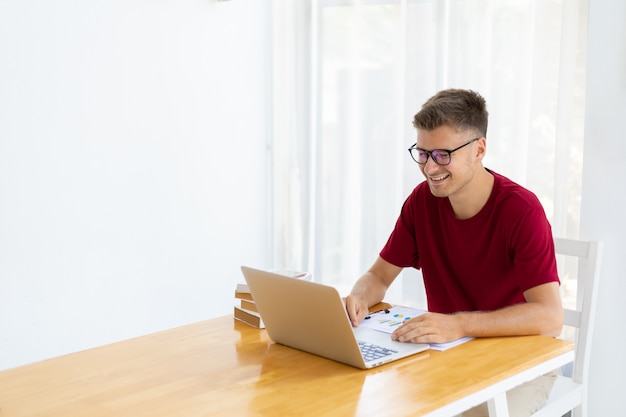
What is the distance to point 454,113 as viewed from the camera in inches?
89.0

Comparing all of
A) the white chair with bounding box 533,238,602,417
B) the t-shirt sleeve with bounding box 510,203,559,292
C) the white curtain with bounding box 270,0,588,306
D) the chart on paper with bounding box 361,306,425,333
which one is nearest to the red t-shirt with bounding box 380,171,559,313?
the t-shirt sleeve with bounding box 510,203,559,292

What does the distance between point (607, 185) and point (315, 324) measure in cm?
158

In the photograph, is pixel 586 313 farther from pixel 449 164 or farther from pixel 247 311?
pixel 247 311

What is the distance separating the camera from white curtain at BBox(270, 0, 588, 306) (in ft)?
10.1

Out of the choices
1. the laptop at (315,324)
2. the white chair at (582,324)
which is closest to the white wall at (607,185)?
the white chair at (582,324)

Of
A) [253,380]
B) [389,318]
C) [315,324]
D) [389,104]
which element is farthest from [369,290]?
[389,104]

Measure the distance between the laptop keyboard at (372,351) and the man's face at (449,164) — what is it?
62 centimetres

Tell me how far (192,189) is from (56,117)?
82 cm

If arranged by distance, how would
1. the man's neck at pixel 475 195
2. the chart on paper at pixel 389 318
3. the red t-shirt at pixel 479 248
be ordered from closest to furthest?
the chart on paper at pixel 389 318 → the red t-shirt at pixel 479 248 → the man's neck at pixel 475 195

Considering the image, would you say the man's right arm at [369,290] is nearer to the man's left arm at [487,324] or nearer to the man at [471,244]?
the man at [471,244]

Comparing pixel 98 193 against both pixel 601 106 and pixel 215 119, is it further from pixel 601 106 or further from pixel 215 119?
pixel 601 106

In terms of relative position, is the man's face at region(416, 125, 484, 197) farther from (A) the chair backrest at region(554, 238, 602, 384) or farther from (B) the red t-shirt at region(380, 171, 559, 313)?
(A) the chair backrest at region(554, 238, 602, 384)

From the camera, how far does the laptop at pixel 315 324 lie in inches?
Answer: 67.2

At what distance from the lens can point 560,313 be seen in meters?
2.04
